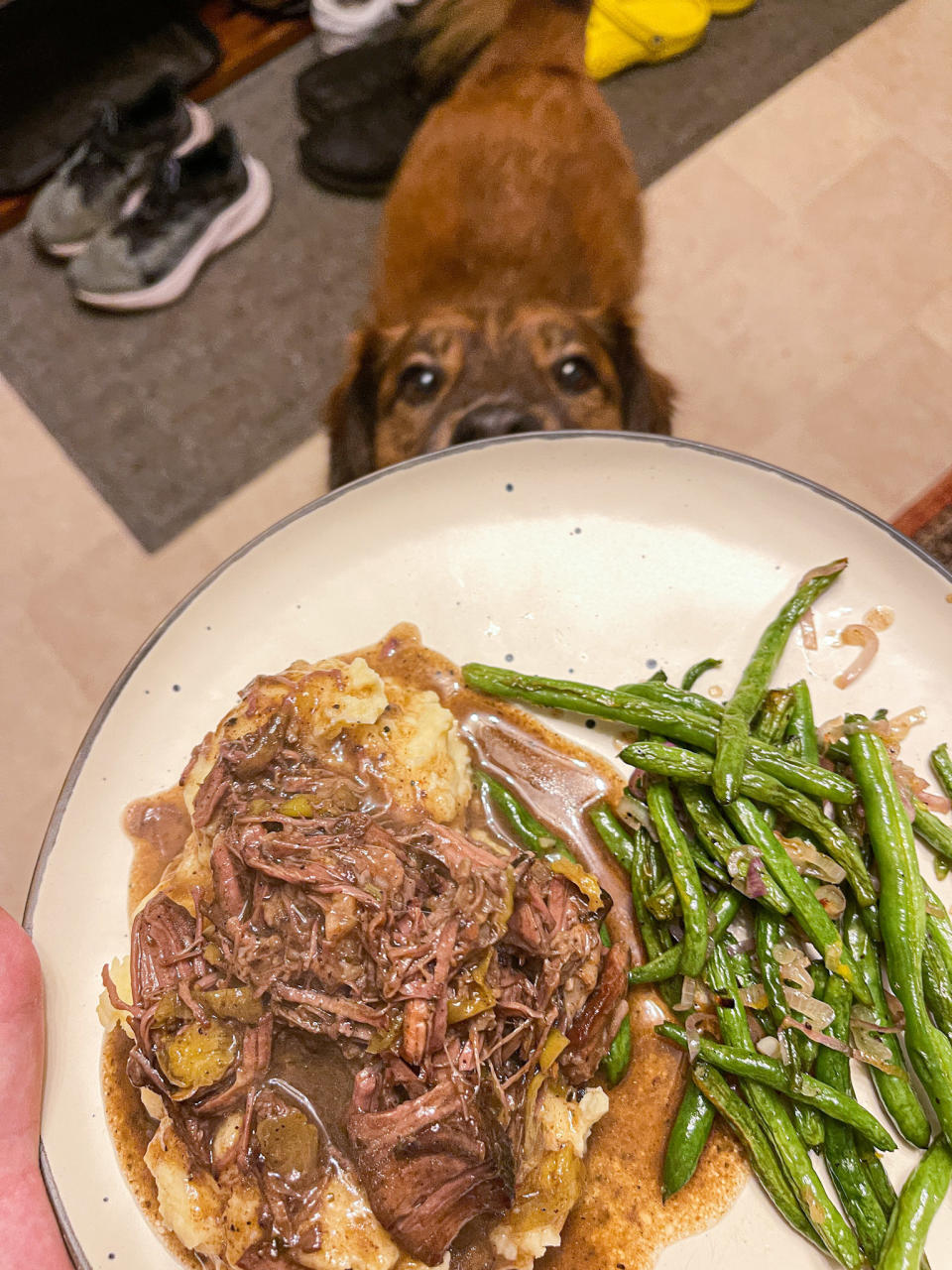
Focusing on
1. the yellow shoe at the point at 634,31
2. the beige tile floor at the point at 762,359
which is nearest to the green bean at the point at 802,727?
the beige tile floor at the point at 762,359

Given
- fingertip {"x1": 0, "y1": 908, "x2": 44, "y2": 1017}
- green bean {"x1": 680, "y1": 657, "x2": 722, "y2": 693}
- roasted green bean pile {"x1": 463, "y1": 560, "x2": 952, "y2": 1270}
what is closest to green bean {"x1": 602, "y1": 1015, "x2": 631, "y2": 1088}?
roasted green bean pile {"x1": 463, "y1": 560, "x2": 952, "y2": 1270}

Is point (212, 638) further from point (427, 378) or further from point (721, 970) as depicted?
point (721, 970)

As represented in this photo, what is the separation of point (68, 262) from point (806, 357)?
363 cm

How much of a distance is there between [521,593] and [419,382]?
1.34 metres

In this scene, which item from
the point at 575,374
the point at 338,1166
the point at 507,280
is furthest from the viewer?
the point at 507,280

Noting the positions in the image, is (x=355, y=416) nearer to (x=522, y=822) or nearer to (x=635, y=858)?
(x=522, y=822)

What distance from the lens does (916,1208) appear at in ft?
7.75

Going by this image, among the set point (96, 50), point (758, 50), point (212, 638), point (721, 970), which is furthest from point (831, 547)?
point (96, 50)

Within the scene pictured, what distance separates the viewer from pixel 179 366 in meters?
4.25

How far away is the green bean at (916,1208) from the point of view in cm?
232

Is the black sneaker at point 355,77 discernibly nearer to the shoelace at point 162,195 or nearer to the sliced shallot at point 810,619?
the shoelace at point 162,195

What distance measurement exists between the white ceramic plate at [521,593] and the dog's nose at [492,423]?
0.72m

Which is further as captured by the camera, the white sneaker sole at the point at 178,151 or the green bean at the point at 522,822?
the white sneaker sole at the point at 178,151

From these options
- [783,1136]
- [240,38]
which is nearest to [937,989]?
[783,1136]
